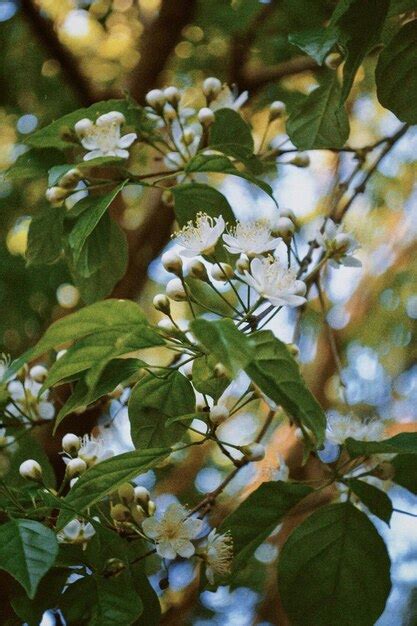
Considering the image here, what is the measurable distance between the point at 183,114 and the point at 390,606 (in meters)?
1.28

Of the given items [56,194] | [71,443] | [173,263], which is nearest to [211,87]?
[56,194]

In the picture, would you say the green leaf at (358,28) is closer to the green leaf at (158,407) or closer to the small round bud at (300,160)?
the green leaf at (158,407)

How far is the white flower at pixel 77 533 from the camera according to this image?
979mm

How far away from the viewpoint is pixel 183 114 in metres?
1.30

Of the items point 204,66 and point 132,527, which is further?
point 204,66

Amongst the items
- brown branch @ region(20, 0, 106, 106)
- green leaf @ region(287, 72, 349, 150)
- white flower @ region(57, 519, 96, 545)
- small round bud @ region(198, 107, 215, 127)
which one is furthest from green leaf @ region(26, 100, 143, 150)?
brown branch @ region(20, 0, 106, 106)

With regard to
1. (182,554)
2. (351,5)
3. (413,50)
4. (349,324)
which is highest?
(351,5)

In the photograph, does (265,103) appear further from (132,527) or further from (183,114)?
A: (132,527)

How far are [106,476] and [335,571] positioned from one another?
0.26 meters

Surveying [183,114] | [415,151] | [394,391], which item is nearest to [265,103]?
[415,151]

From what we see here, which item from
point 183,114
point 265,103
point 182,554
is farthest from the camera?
point 265,103

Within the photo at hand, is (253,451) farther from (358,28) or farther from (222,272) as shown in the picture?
(358,28)

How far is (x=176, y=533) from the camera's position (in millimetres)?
976

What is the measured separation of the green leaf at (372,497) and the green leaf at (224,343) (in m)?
0.26
